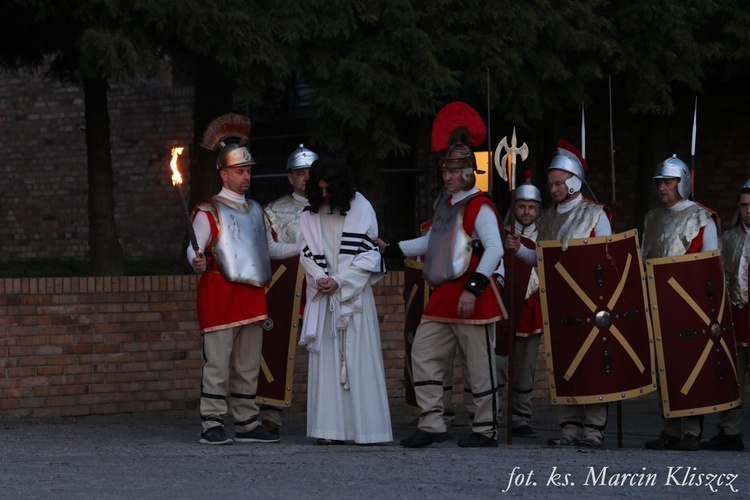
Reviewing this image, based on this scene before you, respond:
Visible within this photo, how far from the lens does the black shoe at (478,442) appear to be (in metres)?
9.03

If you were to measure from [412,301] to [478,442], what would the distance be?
1.60m

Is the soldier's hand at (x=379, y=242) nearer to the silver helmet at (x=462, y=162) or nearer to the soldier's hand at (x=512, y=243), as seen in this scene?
the silver helmet at (x=462, y=162)

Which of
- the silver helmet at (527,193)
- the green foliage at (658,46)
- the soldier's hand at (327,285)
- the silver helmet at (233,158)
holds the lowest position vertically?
the soldier's hand at (327,285)

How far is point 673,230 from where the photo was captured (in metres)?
9.40

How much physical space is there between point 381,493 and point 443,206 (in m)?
2.70

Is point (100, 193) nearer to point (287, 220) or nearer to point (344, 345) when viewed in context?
point (287, 220)

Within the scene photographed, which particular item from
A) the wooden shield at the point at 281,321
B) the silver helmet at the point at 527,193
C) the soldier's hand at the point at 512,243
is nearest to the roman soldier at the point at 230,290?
the wooden shield at the point at 281,321

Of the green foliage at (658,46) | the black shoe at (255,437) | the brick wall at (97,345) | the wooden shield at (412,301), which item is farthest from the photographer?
the green foliage at (658,46)

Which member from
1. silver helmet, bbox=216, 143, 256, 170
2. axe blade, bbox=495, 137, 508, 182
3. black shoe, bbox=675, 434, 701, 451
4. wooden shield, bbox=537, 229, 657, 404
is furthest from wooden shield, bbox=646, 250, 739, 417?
silver helmet, bbox=216, 143, 256, 170

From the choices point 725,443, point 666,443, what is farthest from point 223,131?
point 725,443

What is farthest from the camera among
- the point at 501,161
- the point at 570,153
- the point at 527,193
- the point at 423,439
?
the point at 527,193

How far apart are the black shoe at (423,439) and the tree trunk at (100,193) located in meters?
5.58

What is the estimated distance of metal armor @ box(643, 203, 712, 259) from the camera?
9.34m

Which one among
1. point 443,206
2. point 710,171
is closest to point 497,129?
point 710,171
